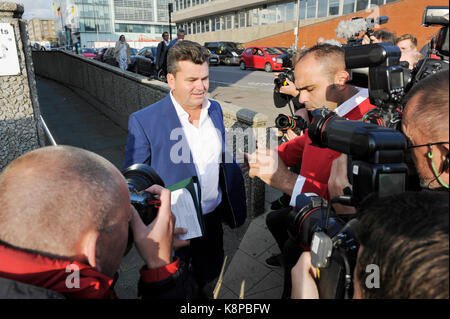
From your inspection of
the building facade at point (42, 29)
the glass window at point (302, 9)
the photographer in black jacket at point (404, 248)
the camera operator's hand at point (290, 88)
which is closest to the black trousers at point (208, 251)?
the photographer in black jacket at point (404, 248)

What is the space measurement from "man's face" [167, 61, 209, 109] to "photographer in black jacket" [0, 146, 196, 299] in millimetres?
1455

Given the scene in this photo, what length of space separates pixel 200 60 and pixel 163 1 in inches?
3309

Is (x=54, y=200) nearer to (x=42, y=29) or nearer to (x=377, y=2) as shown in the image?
(x=377, y=2)

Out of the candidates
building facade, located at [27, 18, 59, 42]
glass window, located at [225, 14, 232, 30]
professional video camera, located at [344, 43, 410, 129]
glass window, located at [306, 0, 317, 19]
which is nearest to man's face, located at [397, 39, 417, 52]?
professional video camera, located at [344, 43, 410, 129]

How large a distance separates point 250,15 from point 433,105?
40661mm

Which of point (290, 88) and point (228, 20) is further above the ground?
point (228, 20)

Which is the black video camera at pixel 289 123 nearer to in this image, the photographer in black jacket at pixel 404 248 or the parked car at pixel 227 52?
the photographer in black jacket at pixel 404 248

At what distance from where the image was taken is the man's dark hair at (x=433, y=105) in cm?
102

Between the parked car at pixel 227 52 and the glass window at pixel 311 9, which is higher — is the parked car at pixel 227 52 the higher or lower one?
the lower one

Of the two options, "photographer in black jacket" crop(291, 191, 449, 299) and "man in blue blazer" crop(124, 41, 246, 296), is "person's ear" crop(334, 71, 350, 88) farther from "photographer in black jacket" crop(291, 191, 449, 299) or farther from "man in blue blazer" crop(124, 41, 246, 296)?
"photographer in black jacket" crop(291, 191, 449, 299)

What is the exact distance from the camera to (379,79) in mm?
1521

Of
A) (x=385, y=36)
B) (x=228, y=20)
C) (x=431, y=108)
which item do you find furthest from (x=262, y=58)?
(x=228, y=20)

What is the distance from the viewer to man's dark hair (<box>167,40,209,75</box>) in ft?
7.72

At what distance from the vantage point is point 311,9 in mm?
29953
